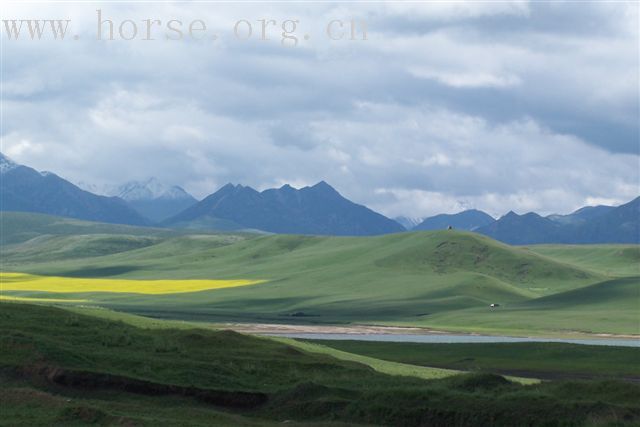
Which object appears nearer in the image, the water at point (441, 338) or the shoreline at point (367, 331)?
the water at point (441, 338)

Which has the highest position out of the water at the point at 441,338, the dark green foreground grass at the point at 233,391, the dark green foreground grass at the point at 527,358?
the dark green foreground grass at the point at 233,391

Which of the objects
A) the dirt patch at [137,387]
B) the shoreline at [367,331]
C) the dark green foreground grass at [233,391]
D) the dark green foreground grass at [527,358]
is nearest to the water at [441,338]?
the shoreline at [367,331]

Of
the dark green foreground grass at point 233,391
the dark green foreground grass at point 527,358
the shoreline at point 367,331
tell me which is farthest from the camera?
the shoreline at point 367,331

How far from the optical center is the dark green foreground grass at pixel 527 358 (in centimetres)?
8794

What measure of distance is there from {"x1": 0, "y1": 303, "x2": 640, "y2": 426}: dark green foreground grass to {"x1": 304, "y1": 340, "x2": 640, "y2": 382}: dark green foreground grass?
2624cm

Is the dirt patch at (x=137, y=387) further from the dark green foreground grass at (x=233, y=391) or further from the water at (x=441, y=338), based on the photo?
the water at (x=441, y=338)

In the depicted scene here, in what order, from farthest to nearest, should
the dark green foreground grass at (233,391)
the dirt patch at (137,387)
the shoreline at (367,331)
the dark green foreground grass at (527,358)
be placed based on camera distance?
the shoreline at (367,331) → the dark green foreground grass at (527,358) → the dirt patch at (137,387) → the dark green foreground grass at (233,391)

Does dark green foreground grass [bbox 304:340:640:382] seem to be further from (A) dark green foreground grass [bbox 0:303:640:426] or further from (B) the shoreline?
(B) the shoreline

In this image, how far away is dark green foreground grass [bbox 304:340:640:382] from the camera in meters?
87.9

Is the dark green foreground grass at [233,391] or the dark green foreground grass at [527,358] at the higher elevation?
the dark green foreground grass at [233,391]

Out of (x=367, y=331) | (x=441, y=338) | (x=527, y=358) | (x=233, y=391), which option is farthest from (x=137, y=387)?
(x=367, y=331)

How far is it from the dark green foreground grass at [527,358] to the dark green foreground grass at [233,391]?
86.1 feet

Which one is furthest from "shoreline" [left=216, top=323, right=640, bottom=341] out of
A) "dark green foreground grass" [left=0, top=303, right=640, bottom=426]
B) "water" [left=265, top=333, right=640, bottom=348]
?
"dark green foreground grass" [left=0, top=303, right=640, bottom=426]

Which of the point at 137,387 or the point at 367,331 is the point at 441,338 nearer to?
the point at 367,331
